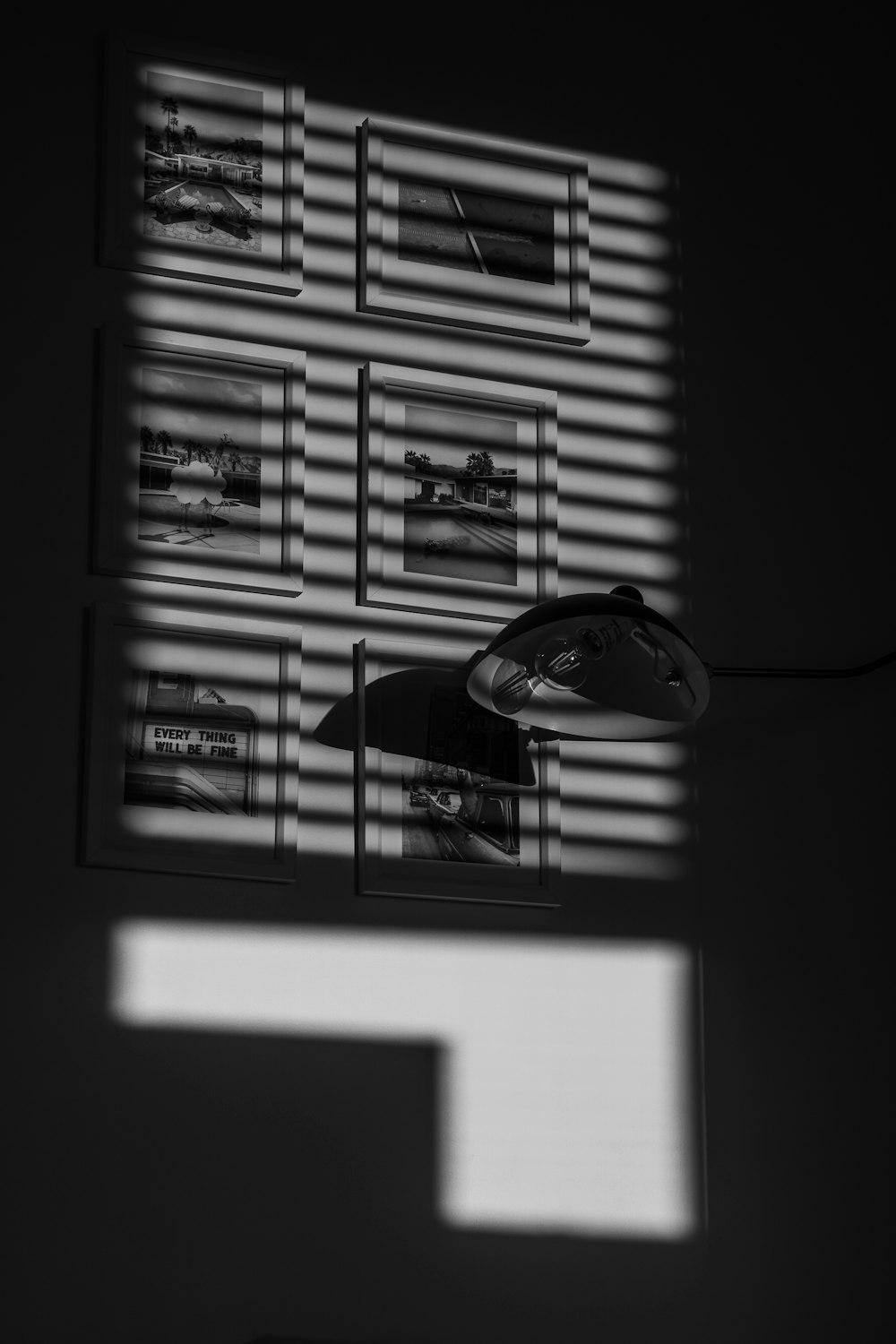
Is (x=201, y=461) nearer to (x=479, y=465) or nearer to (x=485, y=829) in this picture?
(x=479, y=465)

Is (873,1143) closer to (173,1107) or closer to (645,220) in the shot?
(173,1107)

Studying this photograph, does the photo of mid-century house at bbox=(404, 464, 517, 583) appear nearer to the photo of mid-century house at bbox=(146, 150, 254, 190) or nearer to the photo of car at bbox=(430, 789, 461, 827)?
the photo of car at bbox=(430, 789, 461, 827)

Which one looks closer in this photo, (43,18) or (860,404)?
(43,18)

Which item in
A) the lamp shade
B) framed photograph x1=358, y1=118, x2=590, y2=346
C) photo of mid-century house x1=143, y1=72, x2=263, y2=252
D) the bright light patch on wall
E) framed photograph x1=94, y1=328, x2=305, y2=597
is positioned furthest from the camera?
framed photograph x1=358, y1=118, x2=590, y2=346

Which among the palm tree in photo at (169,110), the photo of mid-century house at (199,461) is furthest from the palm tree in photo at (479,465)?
the palm tree in photo at (169,110)

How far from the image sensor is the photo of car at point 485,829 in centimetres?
240

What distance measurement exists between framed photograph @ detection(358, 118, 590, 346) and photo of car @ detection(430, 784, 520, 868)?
0.71 meters

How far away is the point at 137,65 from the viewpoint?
8.13 ft

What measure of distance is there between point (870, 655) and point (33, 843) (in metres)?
1.32

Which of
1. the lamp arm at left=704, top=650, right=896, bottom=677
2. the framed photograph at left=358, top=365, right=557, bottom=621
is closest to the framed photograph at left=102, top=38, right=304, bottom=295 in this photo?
the framed photograph at left=358, top=365, right=557, bottom=621

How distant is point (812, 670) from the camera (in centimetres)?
259

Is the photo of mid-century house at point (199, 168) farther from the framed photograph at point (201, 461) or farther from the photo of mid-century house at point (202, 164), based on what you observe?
the framed photograph at point (201, 461)

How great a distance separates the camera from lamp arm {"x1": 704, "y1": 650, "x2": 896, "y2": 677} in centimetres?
243

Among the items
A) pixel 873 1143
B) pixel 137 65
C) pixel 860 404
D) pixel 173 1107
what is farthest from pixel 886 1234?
pixel 137 65
